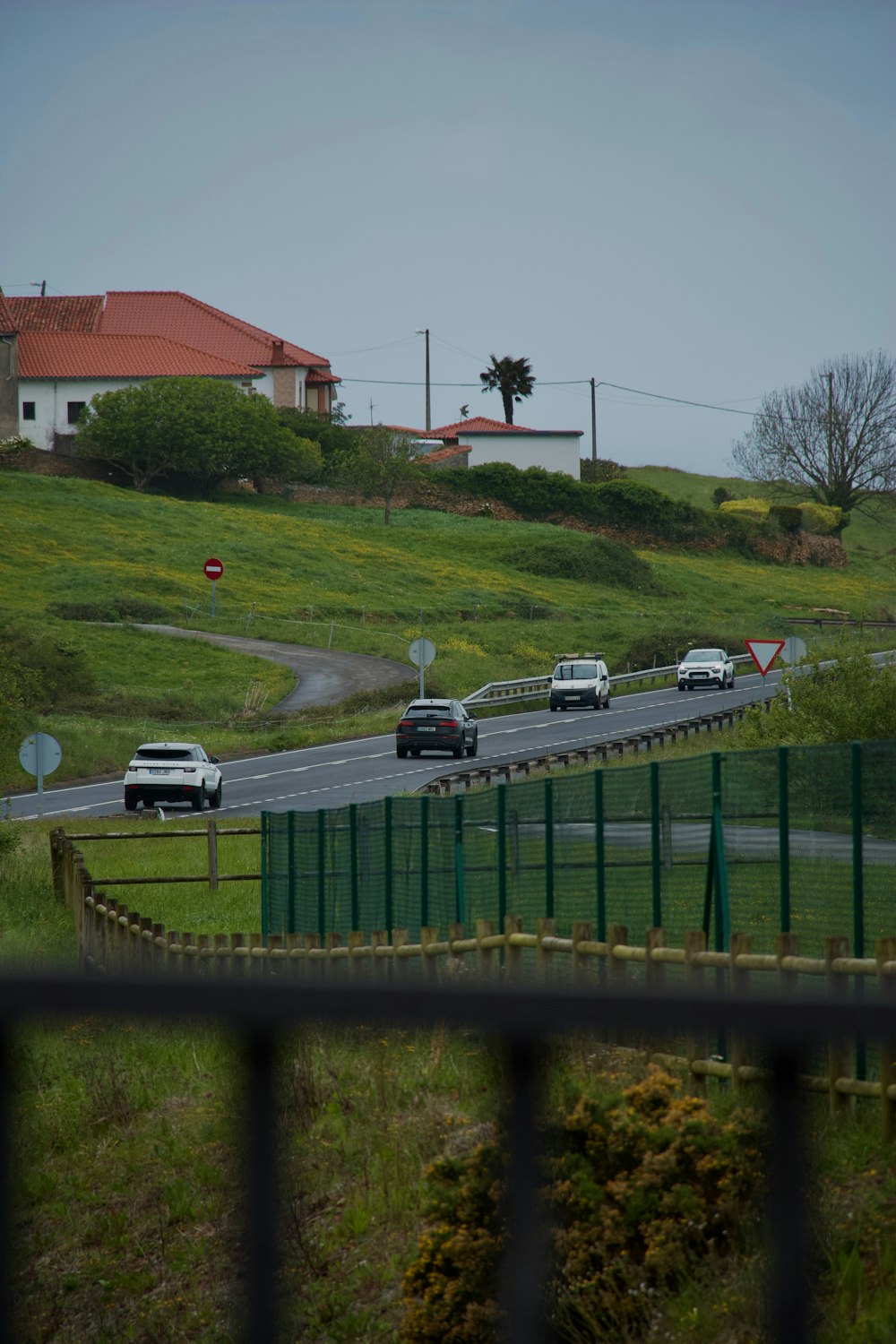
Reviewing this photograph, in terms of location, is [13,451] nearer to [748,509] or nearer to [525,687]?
[748,509]

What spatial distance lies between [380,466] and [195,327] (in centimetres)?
3380

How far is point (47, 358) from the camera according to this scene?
11794 centimetres

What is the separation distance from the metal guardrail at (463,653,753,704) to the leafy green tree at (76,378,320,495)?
4750cm

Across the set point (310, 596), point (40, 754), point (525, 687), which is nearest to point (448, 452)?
point (310, 596)

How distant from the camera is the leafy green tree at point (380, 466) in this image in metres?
109

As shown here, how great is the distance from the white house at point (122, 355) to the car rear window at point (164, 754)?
80.9 m

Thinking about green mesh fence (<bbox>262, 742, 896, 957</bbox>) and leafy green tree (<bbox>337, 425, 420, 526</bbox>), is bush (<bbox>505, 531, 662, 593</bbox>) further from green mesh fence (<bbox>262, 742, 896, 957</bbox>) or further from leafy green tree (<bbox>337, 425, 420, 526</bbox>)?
green mesh fence (<bbox>262, 742, 896, 957</bbox>)

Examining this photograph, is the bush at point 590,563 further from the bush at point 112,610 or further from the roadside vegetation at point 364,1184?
the roadside vegetation at point 364,1184

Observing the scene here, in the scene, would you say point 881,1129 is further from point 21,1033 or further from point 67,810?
point 67,810

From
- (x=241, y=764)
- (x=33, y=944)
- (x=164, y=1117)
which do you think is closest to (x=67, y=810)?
(x=241, y=764)

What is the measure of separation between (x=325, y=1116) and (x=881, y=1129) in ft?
9.42

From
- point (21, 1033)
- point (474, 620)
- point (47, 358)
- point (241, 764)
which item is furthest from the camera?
point (47, 358)

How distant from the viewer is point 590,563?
97375mm

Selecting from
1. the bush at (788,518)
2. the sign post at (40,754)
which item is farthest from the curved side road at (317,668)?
the bush at (788,518)
